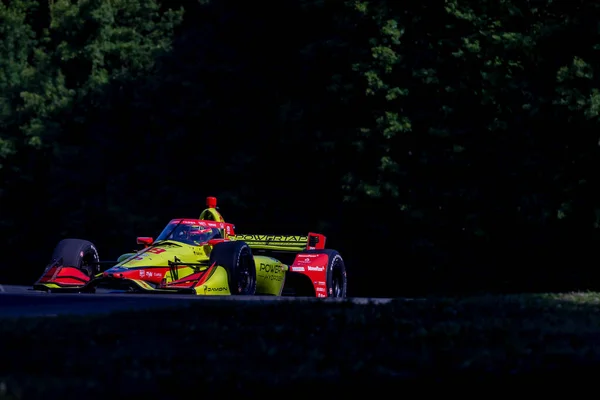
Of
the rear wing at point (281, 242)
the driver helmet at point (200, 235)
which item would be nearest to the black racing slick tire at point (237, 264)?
the driver helmet at point (200, 235)

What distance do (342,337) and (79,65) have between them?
147 ft

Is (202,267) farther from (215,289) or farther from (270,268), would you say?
(215,289)

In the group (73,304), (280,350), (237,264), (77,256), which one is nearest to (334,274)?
(237,264)

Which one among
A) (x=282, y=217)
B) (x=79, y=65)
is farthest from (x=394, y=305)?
Answer: (x=79, y=65)

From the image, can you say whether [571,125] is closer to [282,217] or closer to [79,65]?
[282,217]

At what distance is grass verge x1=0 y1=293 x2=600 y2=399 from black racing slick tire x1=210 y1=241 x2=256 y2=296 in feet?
21.4

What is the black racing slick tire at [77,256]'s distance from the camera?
19.7m

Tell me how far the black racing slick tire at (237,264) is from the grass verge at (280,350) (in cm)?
651

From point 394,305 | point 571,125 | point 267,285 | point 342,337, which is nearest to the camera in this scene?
point 342,337

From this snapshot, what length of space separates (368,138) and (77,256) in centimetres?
1665

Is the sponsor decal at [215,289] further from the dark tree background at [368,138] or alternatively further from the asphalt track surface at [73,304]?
the dark tree background at [368,138]

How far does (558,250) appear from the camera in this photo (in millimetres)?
32938

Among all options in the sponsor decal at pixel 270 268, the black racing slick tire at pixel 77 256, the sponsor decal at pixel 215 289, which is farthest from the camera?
the sponsor decal at pixel 270 268

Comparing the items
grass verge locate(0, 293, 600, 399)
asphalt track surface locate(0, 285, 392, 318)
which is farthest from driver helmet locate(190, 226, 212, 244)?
grass verge locate(0, 293, 600, 399)
